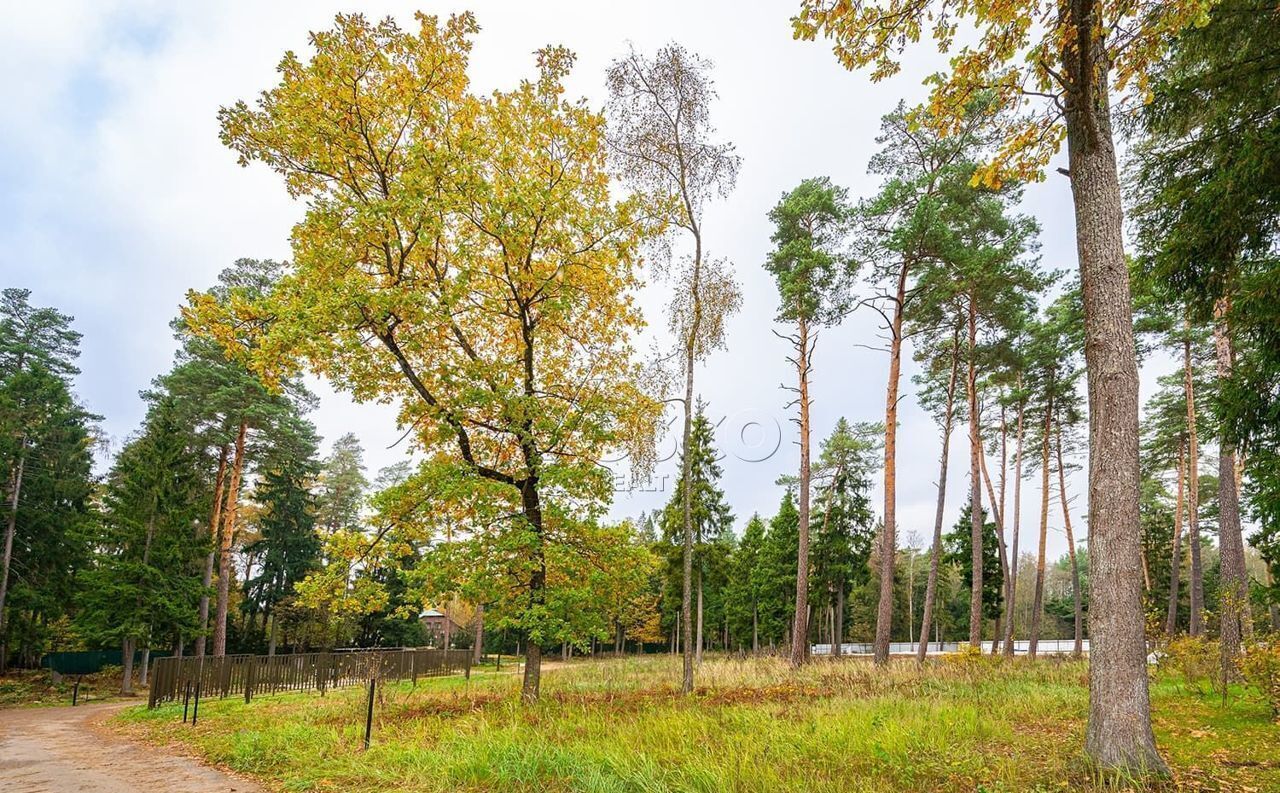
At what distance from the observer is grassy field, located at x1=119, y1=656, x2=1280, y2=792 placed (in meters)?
4.95

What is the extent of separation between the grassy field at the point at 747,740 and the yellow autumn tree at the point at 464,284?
1973 mm

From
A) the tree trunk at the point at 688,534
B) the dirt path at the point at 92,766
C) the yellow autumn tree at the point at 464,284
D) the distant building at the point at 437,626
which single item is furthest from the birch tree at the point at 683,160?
the distant building at the point at 437,626

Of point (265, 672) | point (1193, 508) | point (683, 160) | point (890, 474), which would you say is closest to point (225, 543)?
point (265, 672)

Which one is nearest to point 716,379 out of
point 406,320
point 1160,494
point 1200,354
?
point 406,320

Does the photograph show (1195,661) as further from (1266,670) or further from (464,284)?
(464,284)

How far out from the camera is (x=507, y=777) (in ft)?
18.1

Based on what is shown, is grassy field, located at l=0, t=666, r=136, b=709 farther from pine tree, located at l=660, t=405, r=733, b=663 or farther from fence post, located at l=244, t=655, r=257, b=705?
pine tree, located at l=660, t=405, r=733, b=663

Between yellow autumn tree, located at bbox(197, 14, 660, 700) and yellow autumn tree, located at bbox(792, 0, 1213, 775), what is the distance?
5.25m

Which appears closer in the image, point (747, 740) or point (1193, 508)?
point (747, 740)

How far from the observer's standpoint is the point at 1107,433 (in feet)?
17.6

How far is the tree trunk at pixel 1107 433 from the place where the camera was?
4.91m

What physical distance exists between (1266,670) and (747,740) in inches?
259

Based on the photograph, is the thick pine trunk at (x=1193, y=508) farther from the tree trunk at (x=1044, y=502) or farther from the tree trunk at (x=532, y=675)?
the tree trunk at (x=532, y=675)

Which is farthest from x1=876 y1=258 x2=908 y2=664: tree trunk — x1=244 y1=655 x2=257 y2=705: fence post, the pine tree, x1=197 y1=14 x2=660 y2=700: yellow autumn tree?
x1=244 y1=655 x2=257 y2=705: fence post
